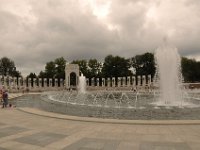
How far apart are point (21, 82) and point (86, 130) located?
91449 mm

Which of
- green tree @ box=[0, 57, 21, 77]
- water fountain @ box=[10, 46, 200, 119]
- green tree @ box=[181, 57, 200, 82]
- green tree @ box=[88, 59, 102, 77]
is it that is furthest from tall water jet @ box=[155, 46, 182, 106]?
green tree @ box=[0, 57, 21, 77]

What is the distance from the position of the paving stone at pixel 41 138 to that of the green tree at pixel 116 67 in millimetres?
112653

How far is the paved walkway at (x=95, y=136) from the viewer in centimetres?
1178

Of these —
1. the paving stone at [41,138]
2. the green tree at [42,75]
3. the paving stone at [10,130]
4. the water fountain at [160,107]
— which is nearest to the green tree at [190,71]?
the green tree at [42,75]

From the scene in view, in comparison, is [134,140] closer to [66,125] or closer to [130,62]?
[66,125]

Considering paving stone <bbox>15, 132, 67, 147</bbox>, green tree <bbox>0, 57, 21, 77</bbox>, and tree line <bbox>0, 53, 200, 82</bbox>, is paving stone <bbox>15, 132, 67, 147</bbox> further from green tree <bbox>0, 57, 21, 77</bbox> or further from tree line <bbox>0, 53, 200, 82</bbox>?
green tree <bbox>0, 57, 21, 77</bbox>

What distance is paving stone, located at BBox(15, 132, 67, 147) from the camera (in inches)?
496

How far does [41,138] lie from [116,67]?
375ft

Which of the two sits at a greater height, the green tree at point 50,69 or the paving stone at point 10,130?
the green tree at point 50,69

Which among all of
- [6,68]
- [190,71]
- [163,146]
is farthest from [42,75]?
[163,146]

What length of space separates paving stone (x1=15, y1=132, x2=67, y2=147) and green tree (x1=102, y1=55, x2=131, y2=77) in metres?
113

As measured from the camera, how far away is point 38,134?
1434 centimetres

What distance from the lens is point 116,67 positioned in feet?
417

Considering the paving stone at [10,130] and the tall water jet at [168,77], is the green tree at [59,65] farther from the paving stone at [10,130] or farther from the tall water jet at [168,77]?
the paving stone at [10,130]
